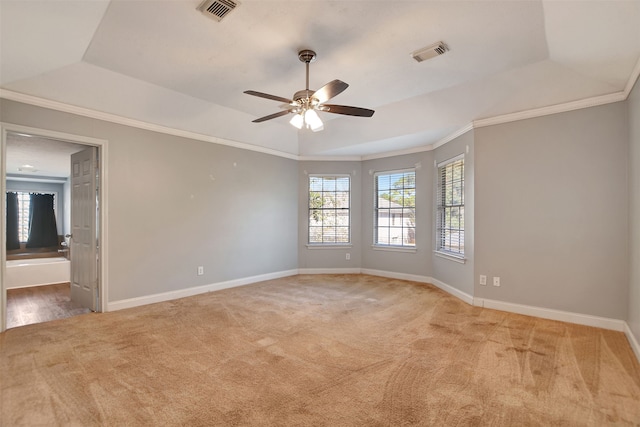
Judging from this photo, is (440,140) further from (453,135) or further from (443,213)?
(443,213)

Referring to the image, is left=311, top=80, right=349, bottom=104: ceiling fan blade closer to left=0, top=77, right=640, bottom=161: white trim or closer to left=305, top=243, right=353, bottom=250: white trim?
left=0, top=77, right=640, bottom=161: white trim

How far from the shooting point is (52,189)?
931 cm

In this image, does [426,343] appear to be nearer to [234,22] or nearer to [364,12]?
[364,12]

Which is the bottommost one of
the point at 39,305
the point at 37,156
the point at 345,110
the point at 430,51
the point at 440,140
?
the point at 39,305

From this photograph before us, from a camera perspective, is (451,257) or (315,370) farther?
(451,257)

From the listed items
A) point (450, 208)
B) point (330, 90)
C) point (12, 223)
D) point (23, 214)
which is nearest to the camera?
point (330, 90)

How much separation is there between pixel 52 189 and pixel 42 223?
103cm

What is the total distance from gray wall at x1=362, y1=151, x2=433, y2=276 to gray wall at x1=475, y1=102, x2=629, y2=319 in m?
1.50

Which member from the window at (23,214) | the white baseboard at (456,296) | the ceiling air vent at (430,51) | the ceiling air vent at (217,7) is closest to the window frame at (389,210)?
the white baseboard at (456,296)

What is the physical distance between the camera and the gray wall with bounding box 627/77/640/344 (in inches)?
116

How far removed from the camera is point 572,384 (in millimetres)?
2391

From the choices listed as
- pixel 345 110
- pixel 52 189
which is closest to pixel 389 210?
pixel 345 110

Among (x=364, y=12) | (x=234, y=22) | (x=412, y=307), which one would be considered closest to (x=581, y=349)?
(x=412, y=307)

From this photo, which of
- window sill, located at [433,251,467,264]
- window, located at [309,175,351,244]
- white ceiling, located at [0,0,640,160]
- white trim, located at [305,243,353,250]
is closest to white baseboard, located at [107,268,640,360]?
window sill, located at [433,251,467,264]
